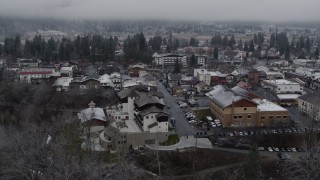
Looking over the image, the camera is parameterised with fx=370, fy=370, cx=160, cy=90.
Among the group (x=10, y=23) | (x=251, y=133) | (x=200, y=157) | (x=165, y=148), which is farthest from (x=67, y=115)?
(x=10, y=23)

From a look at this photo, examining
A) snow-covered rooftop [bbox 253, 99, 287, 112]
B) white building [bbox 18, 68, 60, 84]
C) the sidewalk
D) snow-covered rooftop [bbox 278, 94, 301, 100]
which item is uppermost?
white building [bbox 18, 68, 60, 84]

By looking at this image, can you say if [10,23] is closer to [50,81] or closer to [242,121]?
[50,81]

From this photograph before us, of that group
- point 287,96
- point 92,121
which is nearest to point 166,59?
point 287,96

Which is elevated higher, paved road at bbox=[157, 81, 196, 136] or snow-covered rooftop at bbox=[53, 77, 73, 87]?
snow-covered rooftop at bbox=[53, 77, 73, 87]

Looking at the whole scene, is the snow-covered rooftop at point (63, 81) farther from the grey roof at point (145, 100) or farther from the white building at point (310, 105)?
the white building at point (310, 105)

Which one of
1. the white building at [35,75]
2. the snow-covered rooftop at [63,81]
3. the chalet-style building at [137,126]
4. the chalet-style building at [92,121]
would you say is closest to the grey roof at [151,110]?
the chalet-style building at [137,126]

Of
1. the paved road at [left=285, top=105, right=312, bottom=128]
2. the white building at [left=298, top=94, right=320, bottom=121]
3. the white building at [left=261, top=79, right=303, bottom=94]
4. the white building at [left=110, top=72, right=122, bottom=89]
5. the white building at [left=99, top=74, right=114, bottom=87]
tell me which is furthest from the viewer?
the white building at [left=110, top=72, right=122, bottom=89]

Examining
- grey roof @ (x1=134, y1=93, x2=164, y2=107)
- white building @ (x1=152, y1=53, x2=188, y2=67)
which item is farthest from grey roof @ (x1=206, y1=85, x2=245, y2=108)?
white building @ (x1=152, y1=53, x2=188, y2=67)

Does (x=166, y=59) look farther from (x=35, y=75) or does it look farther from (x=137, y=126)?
(x=137, y=126)

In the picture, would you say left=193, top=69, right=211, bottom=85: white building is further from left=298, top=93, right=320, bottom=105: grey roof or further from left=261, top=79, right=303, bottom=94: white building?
left=298, top=93, right=320, bottom=105: grey roof

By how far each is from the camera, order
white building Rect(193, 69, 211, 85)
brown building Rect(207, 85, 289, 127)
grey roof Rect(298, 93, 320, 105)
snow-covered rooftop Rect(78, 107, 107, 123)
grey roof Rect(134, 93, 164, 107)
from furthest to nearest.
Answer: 1. white building Rect(193, 69, 211, 85)
2. grey roof Rect(298, 93, 320, 105)
3. brown building Rect(207, 85, 289, 127)
4. snow-covered rooftop Rect(78, 107, 107, 123)
5. grey roof Rect(134, 93, 164, 107)

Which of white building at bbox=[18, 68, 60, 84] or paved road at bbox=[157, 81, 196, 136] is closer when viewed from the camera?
paved road at bbox=[157, 81, 196, 136]
